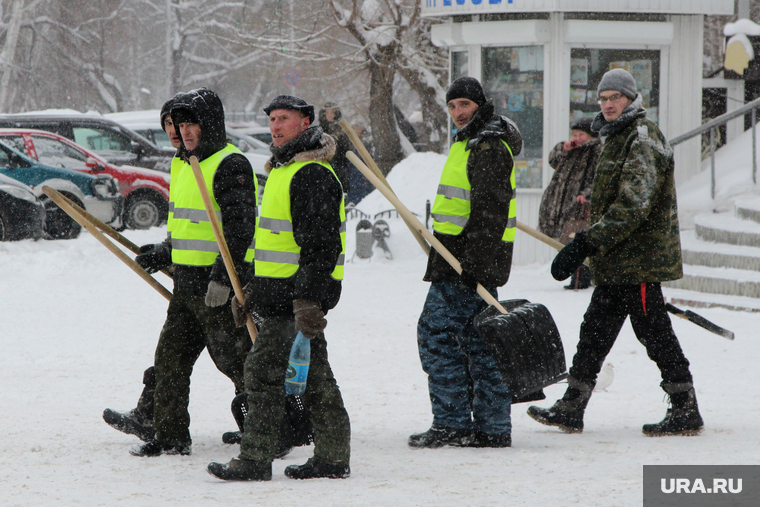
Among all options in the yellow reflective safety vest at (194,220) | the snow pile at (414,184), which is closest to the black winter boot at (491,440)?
the yellow reflective safety vest at (194,220)

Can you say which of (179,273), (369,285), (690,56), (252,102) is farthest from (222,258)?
(252,102)

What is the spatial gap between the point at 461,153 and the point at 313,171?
0.93m

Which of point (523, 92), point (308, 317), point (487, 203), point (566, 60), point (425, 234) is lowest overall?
point (308, 317)

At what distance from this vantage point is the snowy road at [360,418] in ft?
12.7

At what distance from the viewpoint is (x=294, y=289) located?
4.07 metres

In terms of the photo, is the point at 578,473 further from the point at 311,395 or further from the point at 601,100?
the point at 601,100

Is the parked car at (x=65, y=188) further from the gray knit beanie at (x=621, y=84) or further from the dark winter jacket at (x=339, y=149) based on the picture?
the gray knit beanie at (x=621, y=84)

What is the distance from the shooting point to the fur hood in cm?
407

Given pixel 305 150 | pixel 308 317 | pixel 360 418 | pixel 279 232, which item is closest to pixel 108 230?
pixel 279 232

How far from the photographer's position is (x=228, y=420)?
539cm

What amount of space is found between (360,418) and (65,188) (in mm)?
9480

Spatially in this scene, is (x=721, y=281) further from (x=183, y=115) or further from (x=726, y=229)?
(x=183, y=115)

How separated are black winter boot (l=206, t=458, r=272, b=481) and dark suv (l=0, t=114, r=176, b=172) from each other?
496 inches

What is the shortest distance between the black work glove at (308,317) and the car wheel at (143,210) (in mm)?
11549
